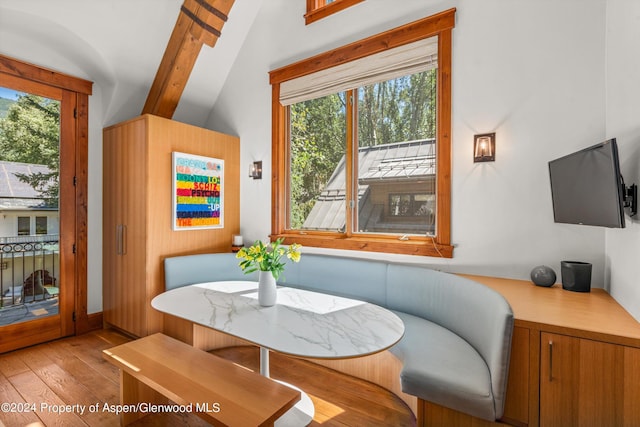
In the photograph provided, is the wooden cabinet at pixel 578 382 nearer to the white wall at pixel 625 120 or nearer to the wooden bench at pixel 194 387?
the white wall at pixel 625 120

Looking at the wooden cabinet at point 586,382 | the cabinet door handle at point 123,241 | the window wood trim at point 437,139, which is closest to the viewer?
the wooden cabinet at point 586,382

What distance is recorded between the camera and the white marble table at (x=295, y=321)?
149 centimetres

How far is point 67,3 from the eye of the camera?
103 inches

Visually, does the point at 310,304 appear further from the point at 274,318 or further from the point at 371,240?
the point at 371,240

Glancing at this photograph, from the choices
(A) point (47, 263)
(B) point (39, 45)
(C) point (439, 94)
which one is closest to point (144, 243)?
(A) point (47, 263)

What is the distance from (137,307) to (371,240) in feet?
7.71

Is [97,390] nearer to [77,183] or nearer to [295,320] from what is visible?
[295,320]

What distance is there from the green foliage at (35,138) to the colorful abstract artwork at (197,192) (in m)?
1.20

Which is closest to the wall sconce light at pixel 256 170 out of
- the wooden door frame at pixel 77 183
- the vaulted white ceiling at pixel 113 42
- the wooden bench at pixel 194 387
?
the vaulted white ceiling at pixel 113 42

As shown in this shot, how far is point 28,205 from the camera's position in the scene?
2.93 m

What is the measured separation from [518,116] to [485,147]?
29 centimetres

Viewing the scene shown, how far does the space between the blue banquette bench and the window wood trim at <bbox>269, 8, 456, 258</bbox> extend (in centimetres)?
20

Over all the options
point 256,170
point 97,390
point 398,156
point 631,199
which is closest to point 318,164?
point 256,170

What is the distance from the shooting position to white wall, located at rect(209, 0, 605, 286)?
1984 mm
